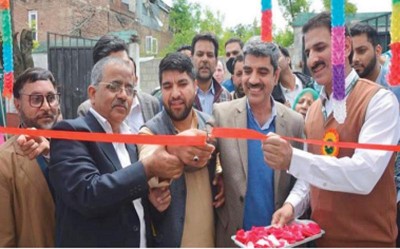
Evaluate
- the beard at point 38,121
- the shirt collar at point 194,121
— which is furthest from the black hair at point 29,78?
the shirt collar at point 194,121

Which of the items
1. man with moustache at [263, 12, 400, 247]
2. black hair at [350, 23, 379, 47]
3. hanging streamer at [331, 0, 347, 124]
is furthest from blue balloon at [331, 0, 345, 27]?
black hair at [350, 23, 379, 47]

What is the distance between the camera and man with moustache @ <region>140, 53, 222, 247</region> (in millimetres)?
2154

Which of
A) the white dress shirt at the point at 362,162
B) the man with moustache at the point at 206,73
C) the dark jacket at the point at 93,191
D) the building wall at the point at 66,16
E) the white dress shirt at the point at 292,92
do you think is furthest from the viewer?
the building wall at the point at 66,16

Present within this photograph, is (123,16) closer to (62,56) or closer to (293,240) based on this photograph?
(62,56)

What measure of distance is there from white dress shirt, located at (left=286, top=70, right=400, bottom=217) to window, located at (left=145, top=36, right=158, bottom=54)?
26998 millimetres

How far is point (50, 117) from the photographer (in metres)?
2.42

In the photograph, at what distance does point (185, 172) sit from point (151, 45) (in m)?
27.9

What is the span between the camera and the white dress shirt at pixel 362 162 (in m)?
2.05

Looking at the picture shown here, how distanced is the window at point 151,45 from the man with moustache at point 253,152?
26.5 metres

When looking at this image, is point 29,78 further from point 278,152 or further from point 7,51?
point 278,152

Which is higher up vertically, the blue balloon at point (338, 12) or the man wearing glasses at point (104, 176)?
the blue balloon at point (338, 12)

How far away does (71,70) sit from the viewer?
891 cm

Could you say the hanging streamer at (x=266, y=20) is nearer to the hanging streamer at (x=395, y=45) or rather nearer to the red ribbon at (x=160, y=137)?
the hanging streamer at (x=395, y=45)

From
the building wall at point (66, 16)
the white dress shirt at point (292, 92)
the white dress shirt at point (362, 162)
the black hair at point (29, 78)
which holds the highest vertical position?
the building wall at point (66, 16)
